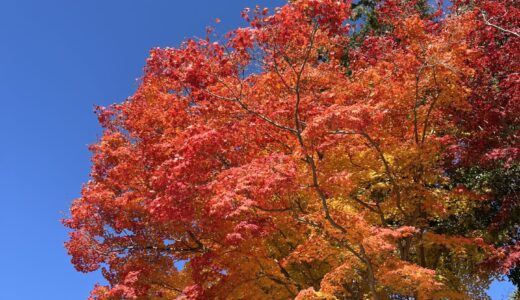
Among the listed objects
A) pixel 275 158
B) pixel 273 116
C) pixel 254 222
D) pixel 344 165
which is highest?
pixel 273 116

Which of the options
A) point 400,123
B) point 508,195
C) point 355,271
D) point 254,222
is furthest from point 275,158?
point 508,195

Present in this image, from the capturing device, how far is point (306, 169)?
1148 centimetres

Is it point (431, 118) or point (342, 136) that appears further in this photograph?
point (431, 118)

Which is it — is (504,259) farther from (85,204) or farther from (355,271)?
(85,204)

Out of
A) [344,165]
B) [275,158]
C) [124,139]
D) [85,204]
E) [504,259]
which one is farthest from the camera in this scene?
[124,139]

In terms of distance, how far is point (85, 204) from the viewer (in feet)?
47.8

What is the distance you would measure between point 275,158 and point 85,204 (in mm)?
6877

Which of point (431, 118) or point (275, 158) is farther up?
point (431, 118)

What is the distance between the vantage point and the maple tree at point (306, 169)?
1047 cm

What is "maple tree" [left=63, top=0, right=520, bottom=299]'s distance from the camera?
10.5 meters

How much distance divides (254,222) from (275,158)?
171cm

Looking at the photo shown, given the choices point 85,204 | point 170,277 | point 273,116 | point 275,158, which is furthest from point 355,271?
point 85,204

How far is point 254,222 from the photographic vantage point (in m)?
11.4

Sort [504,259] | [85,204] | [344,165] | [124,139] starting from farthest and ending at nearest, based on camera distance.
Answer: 1. [124,139]
2. [85,204]
3. [504,259]
4. [344,165]
